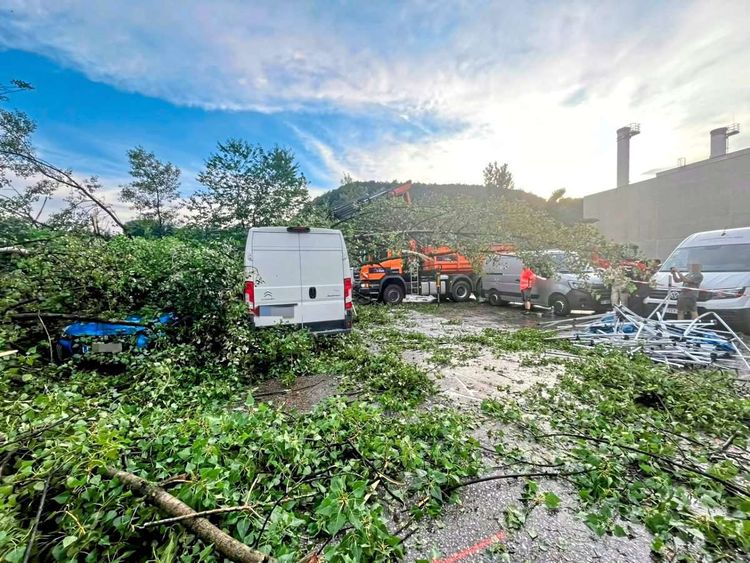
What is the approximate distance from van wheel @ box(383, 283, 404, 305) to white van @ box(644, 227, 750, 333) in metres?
7.37

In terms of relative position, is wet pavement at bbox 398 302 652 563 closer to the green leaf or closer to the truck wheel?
the green leaf

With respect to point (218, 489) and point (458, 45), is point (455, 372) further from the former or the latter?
point (458, 45)

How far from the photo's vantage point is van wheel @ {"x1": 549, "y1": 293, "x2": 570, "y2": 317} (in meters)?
9.34

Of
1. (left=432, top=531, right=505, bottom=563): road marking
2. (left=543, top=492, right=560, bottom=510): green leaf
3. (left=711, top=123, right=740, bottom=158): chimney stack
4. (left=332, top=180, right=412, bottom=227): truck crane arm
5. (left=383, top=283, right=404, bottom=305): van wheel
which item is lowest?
→ (left=432, top=531, right=505, bottom=563): road marking

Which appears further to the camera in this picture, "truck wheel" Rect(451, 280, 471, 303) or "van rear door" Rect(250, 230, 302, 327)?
"truck wheel" Rect(451, 280, 471, 303)

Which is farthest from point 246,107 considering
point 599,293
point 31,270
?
point 599,293

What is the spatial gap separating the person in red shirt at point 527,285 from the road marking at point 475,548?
9.31 metres

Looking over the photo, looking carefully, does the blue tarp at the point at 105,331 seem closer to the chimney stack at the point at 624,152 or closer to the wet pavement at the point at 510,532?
the wet pavement at the point at 510,532

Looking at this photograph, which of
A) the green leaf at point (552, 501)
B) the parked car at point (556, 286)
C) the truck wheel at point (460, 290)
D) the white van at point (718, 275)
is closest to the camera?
the green leaf at point (552, 501)

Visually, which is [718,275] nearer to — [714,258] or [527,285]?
[714,258]

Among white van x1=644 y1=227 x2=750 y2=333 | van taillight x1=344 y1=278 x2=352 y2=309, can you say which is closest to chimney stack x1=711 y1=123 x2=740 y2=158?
white van x1=644 y1=227 x2=750 y2=333

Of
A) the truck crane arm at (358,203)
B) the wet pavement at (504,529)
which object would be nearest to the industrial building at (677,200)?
the truck crane arm at (358,203)

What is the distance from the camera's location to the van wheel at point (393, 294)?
12.1 m

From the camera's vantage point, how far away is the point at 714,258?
7.25 meters
